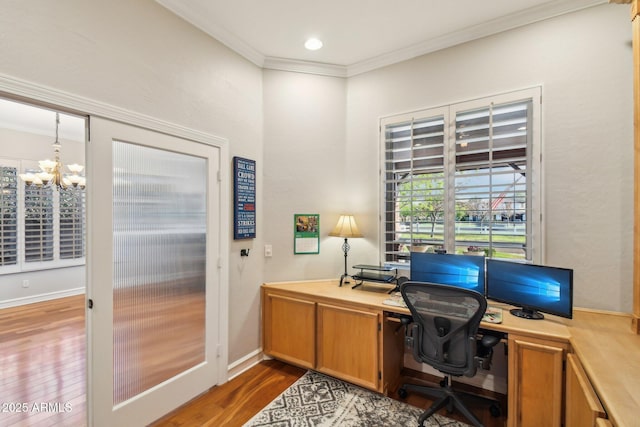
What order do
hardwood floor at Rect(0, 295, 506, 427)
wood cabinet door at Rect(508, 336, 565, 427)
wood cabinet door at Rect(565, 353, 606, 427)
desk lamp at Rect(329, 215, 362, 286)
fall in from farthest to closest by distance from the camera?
desk lamp at Rect(329, 215, 362, 286) < hardwood floor at Rect(0, 295, 506, 427) < wood cabinet door at Rect(508, 336, 565, 427) < wood cabinet door at Rect(565, 353, 606, 427)

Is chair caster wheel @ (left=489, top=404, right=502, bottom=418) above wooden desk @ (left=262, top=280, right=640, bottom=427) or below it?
below

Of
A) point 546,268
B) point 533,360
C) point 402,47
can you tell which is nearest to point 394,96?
point 402,47

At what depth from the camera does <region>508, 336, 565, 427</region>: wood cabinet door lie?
175cm

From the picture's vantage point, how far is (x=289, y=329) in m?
2.86

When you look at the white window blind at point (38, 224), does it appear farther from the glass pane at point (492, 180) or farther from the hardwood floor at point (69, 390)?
the glass pane at point (492, 180)

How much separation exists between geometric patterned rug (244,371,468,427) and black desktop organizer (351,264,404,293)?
929 millimetres

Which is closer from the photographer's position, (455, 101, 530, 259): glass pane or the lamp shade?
(455, 101, 530, 259): glass pane

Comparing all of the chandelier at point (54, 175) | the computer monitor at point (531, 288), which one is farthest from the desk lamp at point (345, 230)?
the chandelier at point (54, 175)

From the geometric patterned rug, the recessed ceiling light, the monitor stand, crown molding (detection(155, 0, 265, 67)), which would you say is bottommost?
the geometric patterned rug

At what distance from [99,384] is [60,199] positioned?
5.05 meters

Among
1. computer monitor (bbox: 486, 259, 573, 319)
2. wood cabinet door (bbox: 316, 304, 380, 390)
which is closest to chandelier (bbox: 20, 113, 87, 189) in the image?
wood cabinet door (bbox: 316, 304, 380, 390)

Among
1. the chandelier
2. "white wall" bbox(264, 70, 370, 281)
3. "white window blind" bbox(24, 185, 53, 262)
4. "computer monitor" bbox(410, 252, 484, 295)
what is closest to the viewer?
"computer monitor" bbox(410, 252, 484, 295)

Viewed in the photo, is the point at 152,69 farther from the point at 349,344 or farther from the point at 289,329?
the point at 349,344

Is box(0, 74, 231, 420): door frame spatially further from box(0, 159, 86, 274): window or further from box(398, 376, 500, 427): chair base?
box(0, 159, 86, 274): window
